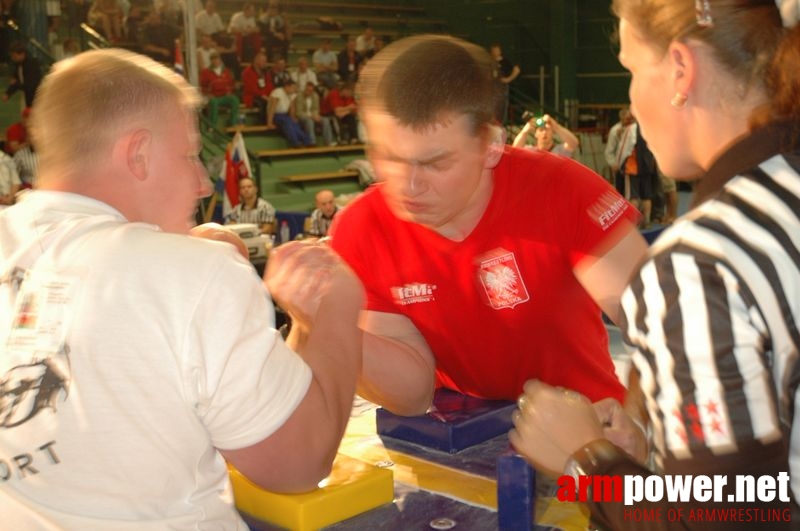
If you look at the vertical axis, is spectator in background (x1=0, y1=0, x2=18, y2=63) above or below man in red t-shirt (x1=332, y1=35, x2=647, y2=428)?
above

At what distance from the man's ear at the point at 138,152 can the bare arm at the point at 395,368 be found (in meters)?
0.85

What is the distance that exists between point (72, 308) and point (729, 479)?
2.80 ft

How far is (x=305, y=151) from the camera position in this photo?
1418 cm

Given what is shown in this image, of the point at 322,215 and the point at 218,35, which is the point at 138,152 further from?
the point at 218,35

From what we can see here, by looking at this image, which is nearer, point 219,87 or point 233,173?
point 233,173

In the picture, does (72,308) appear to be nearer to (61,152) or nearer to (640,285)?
(61,152)

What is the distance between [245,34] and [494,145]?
13.6 meters

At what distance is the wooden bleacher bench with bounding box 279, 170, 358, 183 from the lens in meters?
13.5

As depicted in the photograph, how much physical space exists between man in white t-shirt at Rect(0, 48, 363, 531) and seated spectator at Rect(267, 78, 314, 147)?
43.0 feet

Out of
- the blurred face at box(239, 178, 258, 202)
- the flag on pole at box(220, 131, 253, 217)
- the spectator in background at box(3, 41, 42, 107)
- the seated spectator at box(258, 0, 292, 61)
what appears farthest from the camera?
the seated spectator at box(258, 0, 292, 61)

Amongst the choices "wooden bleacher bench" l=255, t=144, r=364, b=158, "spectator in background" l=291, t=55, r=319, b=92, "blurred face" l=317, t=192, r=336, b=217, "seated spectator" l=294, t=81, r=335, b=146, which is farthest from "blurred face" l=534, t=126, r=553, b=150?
"spectator in background" l=291, t=55, r=319, b=92

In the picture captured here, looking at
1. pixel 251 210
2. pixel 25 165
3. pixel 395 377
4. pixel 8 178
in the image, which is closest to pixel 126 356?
pixel 395 377

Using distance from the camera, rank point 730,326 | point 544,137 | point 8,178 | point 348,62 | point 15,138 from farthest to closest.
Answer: point 348,62 → point 15,138 → point 8,178 → point 544,137 → point 730,326

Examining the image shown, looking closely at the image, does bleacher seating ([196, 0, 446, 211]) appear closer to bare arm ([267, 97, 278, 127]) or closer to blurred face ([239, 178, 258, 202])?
bare arm ([267, 97, 278, 127])
